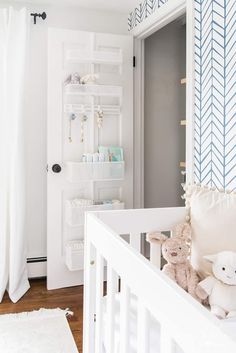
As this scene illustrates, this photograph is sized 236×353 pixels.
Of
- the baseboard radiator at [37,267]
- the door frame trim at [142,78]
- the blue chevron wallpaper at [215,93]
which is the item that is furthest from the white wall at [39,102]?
the blue chevron wallpaper at [215,93]

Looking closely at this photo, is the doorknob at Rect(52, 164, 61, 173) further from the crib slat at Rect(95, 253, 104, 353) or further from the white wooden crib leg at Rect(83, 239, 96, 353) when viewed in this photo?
the crib slat at Rect(95, 253, 104, 353)

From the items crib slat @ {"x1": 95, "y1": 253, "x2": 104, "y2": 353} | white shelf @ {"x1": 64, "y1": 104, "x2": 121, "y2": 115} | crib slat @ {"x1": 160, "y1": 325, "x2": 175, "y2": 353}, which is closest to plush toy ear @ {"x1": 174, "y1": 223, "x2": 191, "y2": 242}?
crib slat @ {"x1": 95, "y1": 253, "x2": 104, "y2": 353}

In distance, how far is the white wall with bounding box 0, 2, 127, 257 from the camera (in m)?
2.96

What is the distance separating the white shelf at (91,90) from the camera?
2.79m

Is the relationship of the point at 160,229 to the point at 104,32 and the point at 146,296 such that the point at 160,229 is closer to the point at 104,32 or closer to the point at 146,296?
the point at 146,296

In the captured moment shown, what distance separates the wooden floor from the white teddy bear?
987 mm

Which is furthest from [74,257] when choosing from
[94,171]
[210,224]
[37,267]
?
[210,224]

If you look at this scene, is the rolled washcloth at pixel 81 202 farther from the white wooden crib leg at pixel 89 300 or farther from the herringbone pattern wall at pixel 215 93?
the white wooden crib leg at pixel 89 300

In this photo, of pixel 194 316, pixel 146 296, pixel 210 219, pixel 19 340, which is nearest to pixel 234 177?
pixel 210 219

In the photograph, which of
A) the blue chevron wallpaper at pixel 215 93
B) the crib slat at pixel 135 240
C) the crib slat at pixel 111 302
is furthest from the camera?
the blue chevron wallpaper at pixel 215 93

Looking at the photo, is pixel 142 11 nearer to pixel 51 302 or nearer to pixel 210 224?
pixel 210 224

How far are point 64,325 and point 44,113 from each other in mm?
1651

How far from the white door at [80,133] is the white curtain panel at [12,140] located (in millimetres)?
221

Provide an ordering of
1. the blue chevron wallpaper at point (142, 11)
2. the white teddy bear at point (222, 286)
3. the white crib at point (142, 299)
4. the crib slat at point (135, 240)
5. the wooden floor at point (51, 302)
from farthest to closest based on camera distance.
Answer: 1. the blue chevron wallpaper at point (142, 11)
2. the wooden floor at point (51, 302)
3. the crib slat at point (135, 240)
4. the white teddy bear at point (222, 286)
5. the white crib at point (142, 299)
